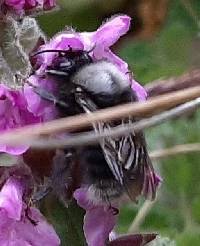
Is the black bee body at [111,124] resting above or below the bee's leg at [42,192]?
above

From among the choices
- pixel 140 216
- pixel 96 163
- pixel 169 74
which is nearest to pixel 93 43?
pixel 96 163

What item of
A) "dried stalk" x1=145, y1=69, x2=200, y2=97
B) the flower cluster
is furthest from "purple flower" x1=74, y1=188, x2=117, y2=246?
"dried stalk" x1=145, y1=69, x2=200, y2=97

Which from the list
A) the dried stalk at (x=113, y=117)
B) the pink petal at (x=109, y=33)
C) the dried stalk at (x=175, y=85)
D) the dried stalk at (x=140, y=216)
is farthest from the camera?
the dried stalk at (x=140, y=216)

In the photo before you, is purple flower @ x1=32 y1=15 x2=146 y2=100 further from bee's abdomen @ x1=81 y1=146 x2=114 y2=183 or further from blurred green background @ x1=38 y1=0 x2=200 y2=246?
blurred green background @ x1=38 y1=0 x2=200 y2=246

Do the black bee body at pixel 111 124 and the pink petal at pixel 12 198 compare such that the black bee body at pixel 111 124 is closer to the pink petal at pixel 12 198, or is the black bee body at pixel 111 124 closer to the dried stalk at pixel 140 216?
the pink petal at pixel 12 198

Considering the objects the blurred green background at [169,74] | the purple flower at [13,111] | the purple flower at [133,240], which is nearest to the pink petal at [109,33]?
→ the purple flower at [13,111]

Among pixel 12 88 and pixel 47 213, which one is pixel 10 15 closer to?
pixel 12 88

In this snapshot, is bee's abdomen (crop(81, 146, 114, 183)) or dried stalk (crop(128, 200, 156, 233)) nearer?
bee's abdomen (crop(81, 146, 114, 183))
